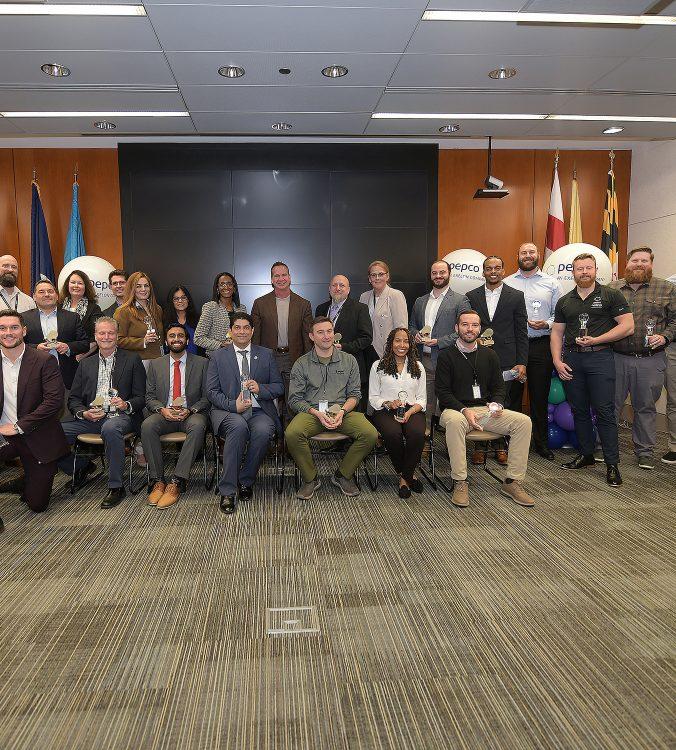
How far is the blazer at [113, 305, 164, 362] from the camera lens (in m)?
4.89

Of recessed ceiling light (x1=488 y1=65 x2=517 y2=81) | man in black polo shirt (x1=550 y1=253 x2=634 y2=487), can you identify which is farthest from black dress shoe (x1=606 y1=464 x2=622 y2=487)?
recessed ceiling light (x1=488 y1=65 x2=517 y2=81)

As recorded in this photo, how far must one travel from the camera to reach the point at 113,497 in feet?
13.2

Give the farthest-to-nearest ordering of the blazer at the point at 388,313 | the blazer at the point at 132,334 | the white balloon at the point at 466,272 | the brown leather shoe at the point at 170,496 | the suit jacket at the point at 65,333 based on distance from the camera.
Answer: the white balloon at the point at 466,272 → the blazer at the point at 388,313 → the blazer at the point at 132,334 → the suit jacket at the point at 65,333 → the brown leather shoe at the point at 170,496

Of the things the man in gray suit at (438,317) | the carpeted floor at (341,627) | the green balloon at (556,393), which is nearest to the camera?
the carpeted floor at (341,627)

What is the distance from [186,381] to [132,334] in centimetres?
93

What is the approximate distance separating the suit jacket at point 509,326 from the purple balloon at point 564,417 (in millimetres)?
784

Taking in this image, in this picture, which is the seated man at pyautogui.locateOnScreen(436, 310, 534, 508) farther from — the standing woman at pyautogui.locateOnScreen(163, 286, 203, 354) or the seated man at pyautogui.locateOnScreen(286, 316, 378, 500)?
the standing woman at pyautogui.locateOnScreen(163, 286, 203, 354)

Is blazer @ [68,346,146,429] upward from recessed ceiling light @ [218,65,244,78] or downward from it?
downward

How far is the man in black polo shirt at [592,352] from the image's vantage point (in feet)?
14.6

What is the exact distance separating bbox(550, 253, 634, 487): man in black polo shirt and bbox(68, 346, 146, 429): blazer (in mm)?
3629

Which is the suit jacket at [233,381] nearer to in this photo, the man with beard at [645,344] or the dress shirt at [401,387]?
the dress shirt at [401,387]

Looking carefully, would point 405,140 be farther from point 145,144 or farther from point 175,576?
point 175,576

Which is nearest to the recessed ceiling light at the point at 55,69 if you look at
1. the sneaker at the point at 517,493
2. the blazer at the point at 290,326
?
the blazer at the point at 290,326

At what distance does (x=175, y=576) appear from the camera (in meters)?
2.93
